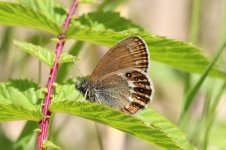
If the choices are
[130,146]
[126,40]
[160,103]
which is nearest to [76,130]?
[130,146]

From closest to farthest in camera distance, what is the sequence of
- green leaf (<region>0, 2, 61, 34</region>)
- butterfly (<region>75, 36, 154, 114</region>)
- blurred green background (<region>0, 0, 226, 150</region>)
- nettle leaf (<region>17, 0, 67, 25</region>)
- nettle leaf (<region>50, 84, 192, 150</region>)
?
1. nettle leaf (<region>50, 84, 192, 150</region>)
2. green leaf (<region>0, 2, 61, 34</region>)
3. butterfly (<region>75, 36, 154, 114</region>)
4. nettle leaf (<region>17, 0, 67, 25</region>)
5. blurred green background (<region>0, 0, 226, 150</region>)


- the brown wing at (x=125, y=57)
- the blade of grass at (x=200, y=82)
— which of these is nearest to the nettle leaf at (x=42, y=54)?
the brown wing at (x=125, y=57)

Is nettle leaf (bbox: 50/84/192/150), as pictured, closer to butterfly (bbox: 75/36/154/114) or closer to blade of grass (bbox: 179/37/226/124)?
butterfly (bbox: 75/36/154/114)

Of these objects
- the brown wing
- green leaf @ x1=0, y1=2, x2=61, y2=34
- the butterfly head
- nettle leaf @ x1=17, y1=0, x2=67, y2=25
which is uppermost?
nettle leaf @ x1=17, y1=0, x2=67, y2=25

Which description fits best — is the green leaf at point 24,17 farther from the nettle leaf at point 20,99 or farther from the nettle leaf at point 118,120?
the nettle leaf at point 118,120

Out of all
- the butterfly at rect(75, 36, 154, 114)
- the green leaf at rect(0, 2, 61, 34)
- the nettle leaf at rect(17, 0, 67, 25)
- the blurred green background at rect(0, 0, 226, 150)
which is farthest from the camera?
the blurred green background at rect(0, 0, 226, 150)

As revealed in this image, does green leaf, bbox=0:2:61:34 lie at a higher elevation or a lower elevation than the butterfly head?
higher

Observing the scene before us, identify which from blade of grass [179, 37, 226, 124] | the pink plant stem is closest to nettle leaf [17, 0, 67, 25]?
the pink plant stem
